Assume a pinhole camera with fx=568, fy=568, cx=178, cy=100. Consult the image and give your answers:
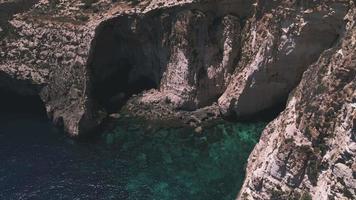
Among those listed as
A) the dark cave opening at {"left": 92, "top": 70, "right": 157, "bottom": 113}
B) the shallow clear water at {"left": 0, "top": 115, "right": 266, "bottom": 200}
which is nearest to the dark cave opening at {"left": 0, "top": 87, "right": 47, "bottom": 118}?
the shallow clear water at {"left": 0, "top": 115, "right": 266, "bottom": 200}

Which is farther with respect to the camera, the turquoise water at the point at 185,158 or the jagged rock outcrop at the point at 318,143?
the turquoise water at the point at 185,158

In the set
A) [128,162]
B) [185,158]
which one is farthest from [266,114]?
[128,162]

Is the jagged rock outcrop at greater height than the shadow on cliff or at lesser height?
lesser

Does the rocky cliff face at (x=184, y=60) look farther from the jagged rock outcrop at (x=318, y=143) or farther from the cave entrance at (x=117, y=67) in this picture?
the jagged rock outcrop at (x=318, y=143)

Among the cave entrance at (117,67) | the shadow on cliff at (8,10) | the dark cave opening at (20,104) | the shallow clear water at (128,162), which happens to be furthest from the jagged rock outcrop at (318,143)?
Result: the shadow on cliff at (8,10)

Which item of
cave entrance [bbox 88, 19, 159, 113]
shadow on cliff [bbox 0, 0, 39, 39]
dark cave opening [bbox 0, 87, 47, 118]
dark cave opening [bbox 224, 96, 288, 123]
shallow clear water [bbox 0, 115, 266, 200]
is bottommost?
shallow clear water [bbox 0, 115, 266, 200]

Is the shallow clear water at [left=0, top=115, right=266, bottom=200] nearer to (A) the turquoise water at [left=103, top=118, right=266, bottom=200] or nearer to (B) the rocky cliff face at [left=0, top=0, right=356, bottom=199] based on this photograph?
(A) the turquoise water at [left=103, top=118, right=266, bottom=200]
